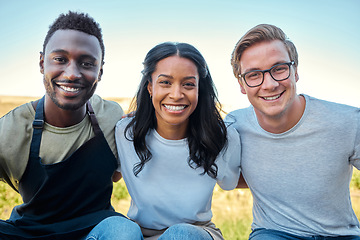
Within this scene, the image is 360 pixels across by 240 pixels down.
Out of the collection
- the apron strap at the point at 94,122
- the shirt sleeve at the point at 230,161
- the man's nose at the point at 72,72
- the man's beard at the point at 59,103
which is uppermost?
the man's nose at the point at 72,72

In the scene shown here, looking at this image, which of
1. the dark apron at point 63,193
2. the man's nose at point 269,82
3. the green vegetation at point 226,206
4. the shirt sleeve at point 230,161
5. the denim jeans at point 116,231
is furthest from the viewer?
the green vegetation at point 226,206

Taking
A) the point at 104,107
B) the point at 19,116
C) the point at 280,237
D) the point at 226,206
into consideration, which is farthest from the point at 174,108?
the point at 226,206

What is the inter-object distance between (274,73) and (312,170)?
740 millimetres

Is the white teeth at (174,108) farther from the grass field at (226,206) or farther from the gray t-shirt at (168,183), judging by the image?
the grass field at (226,206)

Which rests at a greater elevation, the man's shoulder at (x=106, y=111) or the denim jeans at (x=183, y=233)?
the man's shoulder at (x=106, y=111)

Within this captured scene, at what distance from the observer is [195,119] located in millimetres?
2438

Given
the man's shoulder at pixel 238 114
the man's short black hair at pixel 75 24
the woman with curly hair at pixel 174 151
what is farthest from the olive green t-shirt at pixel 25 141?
the man's shoulder at pixel 238 114

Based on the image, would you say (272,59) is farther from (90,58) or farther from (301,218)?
(90,58)

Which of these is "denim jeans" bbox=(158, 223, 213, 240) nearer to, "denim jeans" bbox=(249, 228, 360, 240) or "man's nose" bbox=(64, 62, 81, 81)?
"denim jeans" bbox=(249, 228, 360, 240)

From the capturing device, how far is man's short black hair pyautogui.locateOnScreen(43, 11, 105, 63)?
7.24 feet

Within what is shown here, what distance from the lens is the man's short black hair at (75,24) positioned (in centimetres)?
221

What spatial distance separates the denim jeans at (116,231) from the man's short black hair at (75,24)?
1.35m

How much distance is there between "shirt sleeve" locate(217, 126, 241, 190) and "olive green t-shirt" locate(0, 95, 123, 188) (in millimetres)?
988

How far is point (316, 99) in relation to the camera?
2.29 m
